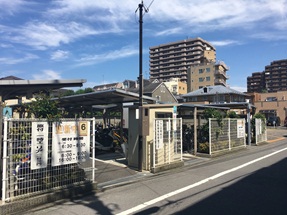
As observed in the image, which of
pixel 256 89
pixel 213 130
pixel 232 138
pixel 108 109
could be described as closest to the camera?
pixel 213 130

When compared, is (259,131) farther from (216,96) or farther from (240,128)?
(216,96)

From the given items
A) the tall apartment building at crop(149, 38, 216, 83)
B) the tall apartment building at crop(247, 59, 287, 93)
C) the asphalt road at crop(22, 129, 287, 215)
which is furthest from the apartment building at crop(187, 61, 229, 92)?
the asphalt road at crop(22, 129, 287, 215)

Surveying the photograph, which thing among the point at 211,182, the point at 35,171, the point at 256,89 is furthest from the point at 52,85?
the point at 256,89

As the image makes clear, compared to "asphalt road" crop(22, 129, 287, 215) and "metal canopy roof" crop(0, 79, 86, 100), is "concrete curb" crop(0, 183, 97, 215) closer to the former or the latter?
"asphalt road" crop(22, 129, 287, 215)

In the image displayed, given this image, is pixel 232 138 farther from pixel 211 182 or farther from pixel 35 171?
pixel 35 171

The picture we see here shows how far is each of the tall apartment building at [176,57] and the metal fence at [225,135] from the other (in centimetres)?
9239

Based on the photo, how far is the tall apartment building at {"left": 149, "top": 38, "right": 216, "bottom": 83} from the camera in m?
112

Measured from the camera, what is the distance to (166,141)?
1002 centimetres

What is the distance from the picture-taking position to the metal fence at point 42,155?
18.1 feet

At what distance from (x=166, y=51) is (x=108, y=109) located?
344 feet

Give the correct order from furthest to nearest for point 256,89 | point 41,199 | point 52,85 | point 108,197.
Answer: point 256,89 → point 52,85 → point 108,197 → point 41,199

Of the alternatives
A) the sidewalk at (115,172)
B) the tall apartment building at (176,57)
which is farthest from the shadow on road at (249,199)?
the tall apartment building at (176,57)

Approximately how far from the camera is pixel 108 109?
65.1 feet

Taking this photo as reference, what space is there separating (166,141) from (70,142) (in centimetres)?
427
